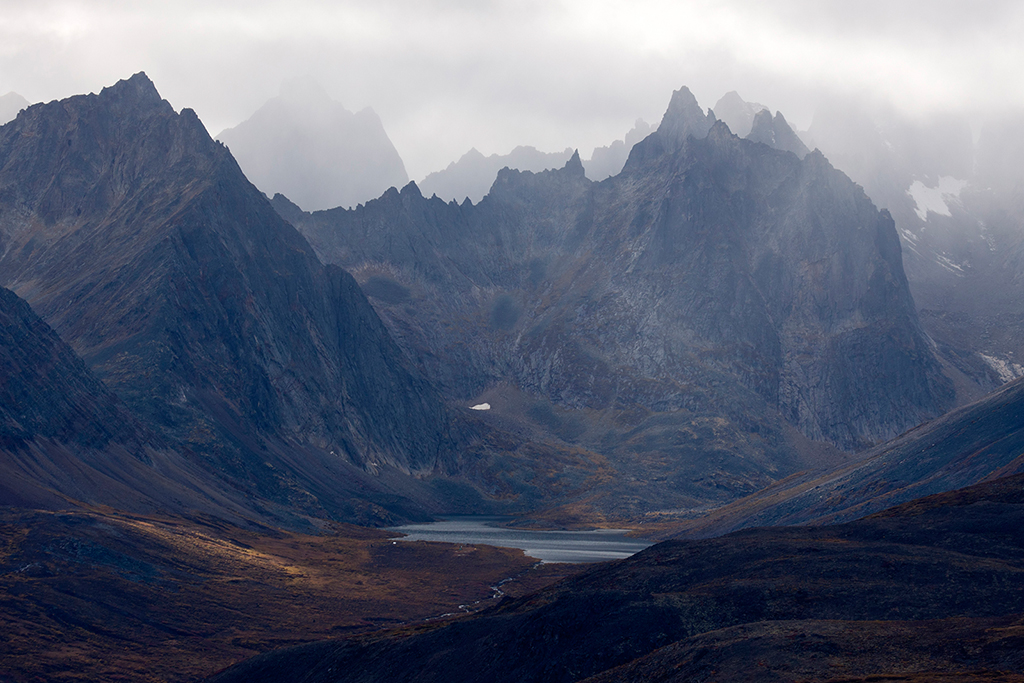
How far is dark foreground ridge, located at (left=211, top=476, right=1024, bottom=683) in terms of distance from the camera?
186 ft

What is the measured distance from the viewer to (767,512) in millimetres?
197250

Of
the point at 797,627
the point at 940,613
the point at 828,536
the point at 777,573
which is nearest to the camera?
the point at 797,627

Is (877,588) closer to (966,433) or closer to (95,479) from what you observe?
(966,433)

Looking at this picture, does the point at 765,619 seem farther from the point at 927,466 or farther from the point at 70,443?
the point at 70,443

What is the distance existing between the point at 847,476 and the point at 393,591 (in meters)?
92.5

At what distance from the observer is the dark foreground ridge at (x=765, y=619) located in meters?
56.8

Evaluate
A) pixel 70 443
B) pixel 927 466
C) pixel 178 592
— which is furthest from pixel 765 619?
pixel 70 443

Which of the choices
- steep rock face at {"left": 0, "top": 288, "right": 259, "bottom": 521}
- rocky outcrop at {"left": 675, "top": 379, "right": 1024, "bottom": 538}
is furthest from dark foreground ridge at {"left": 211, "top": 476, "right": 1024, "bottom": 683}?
steep rock face at {"left": 0, "top": 288, "right": 259, "bottom": 521}

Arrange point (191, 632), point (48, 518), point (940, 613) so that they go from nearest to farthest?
point (940, 613)
point (191, 632)
point (48, 518)

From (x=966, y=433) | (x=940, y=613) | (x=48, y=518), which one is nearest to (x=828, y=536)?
(x=940, y=613)

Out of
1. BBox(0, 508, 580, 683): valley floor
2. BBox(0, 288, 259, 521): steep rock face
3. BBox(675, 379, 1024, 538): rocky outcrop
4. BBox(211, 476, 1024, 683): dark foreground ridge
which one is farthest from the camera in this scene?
BBox(0, 288, 259, 521): steep rock face

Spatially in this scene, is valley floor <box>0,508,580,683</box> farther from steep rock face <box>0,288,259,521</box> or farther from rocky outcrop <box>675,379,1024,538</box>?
rocky outcrop <box>675,379,1024,538</box>

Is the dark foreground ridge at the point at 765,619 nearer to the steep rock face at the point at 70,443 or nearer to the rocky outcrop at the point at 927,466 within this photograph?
the rocky outcrop at the point at 927,466

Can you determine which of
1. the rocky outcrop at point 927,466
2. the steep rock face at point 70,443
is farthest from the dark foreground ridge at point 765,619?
the steep rock face at point 70,443
